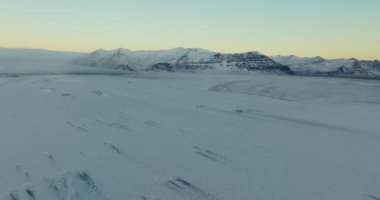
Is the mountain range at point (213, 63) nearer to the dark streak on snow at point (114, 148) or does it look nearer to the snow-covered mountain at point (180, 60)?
the snow-covered mountain at point (180, 60)

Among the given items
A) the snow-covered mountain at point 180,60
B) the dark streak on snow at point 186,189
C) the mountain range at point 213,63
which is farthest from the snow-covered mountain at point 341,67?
the dark streak on snow at point 186,189

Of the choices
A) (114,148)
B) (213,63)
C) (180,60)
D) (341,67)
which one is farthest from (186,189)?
(341,67)

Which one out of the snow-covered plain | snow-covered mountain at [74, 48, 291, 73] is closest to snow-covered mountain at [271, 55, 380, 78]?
snow-covered mountain at [74, 48, 291, 73]

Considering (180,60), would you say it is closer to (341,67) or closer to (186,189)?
(341,67)

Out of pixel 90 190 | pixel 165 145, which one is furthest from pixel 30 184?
pixel 165 145

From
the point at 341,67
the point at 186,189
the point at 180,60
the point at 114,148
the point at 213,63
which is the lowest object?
the point at 341,67

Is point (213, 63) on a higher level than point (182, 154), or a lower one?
lower

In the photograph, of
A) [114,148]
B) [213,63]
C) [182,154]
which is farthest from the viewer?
[213,63]
